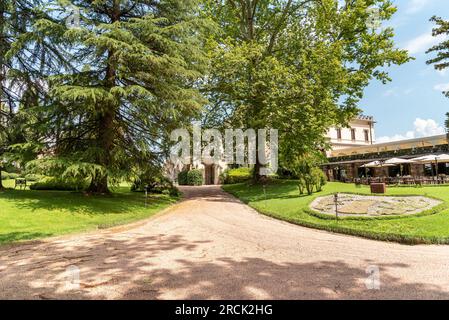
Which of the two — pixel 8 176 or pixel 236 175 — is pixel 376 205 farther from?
pixel 8 176

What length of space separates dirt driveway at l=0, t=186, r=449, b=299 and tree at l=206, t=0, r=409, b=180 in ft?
36.3

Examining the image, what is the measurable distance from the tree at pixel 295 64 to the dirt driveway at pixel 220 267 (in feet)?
36.3

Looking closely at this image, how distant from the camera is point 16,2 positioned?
15750 millimetres

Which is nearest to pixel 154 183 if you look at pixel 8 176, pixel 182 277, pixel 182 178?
pixel 182 277

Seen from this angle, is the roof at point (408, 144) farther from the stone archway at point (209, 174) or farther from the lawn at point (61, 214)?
the lawn at point (61, 214)

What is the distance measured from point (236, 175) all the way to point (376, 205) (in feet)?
75.4

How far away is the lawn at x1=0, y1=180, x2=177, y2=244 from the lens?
29.4 feet

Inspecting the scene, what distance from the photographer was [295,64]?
21406 mm

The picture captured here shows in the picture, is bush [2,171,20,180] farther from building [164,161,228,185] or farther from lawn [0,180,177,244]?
lawn [0,180,177,244]

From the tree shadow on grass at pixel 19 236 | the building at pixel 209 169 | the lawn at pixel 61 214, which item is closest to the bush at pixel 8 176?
the building at pixel 209 169

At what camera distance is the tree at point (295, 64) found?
18.5 m

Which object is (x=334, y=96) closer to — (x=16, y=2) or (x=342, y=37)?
(x=342, y=37)

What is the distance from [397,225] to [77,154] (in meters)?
12.7
